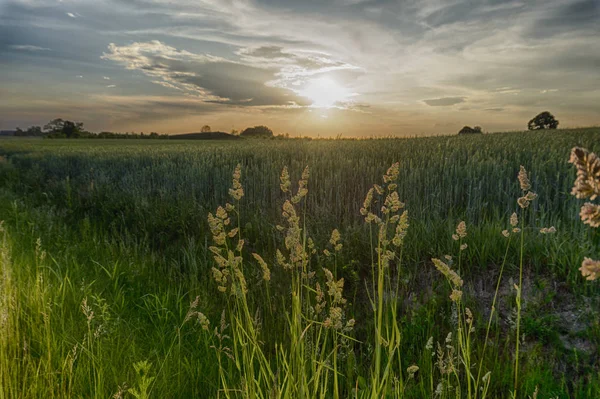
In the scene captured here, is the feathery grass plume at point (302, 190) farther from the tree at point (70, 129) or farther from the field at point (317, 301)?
the tree at point (70, 129)

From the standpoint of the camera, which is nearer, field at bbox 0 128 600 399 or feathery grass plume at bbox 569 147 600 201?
feathery grass plume at bbox 569 147 600 201

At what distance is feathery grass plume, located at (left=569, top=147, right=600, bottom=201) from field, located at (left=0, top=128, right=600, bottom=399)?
34.3 inches

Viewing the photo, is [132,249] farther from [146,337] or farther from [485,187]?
[485,187]

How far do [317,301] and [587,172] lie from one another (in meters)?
1.76

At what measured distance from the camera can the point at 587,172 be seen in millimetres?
748

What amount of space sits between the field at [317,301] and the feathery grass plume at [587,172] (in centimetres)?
87

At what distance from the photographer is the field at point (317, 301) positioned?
2143mm

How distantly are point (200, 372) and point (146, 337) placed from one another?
74 cm

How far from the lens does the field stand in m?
2.14

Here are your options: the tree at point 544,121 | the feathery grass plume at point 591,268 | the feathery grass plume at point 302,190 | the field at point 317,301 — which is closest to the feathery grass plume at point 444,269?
the field at point 317,301

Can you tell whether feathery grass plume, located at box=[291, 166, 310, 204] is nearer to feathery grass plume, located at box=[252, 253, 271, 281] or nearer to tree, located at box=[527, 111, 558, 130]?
feathery grass plume, located at box=[252, 253, 271, 281]

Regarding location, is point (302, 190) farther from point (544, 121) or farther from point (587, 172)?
point (544, 121)

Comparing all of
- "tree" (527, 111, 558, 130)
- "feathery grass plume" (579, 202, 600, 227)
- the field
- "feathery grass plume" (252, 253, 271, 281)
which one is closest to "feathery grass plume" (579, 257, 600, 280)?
"feathery grass plume" (579, 202, 600, 227)

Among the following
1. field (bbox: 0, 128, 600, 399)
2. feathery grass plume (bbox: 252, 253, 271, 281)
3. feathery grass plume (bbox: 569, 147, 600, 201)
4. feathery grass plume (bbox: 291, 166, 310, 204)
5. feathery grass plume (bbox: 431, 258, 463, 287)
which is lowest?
field (bbox: 0, 128, 600, 399)
